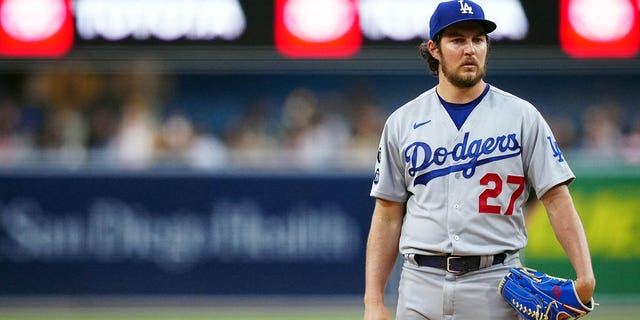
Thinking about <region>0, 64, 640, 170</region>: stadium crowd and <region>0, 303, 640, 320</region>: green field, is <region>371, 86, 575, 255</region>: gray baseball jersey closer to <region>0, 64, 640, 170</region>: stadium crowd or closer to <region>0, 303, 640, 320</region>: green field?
<region>0, 303, 640, 320</region>: green field

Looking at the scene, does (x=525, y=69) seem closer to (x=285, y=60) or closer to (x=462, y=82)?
(x=285, y=60)

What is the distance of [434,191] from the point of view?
4.12m

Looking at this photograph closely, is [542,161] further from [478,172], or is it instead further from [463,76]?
[463,76]

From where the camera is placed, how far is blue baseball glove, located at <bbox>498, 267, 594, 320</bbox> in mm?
3823

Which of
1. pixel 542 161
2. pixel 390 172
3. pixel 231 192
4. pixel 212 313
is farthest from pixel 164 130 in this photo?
pixel 542 161

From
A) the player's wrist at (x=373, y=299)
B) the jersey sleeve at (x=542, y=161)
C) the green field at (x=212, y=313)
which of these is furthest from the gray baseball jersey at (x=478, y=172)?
the green field at (x=212, y=313)

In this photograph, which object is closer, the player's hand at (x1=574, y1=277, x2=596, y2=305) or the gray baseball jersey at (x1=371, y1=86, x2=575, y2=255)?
the player's hand at (x1=574, y1=277, x2=596, y2=305)

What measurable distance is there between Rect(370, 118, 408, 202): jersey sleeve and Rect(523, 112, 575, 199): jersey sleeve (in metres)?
0.51

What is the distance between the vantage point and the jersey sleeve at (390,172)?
4250mm

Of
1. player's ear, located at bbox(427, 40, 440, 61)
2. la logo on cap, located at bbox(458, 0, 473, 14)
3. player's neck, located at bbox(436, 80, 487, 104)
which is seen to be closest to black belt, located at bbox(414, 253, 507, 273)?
player's neck, located at bbox(436, 80, 487, 104)

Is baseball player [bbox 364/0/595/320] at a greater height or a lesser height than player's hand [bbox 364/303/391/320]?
greater

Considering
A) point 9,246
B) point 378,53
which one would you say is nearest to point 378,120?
point 378,53

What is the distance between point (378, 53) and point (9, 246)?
3916mm

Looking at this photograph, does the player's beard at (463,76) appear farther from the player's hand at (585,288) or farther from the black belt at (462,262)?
the player's hand at (585,288)
